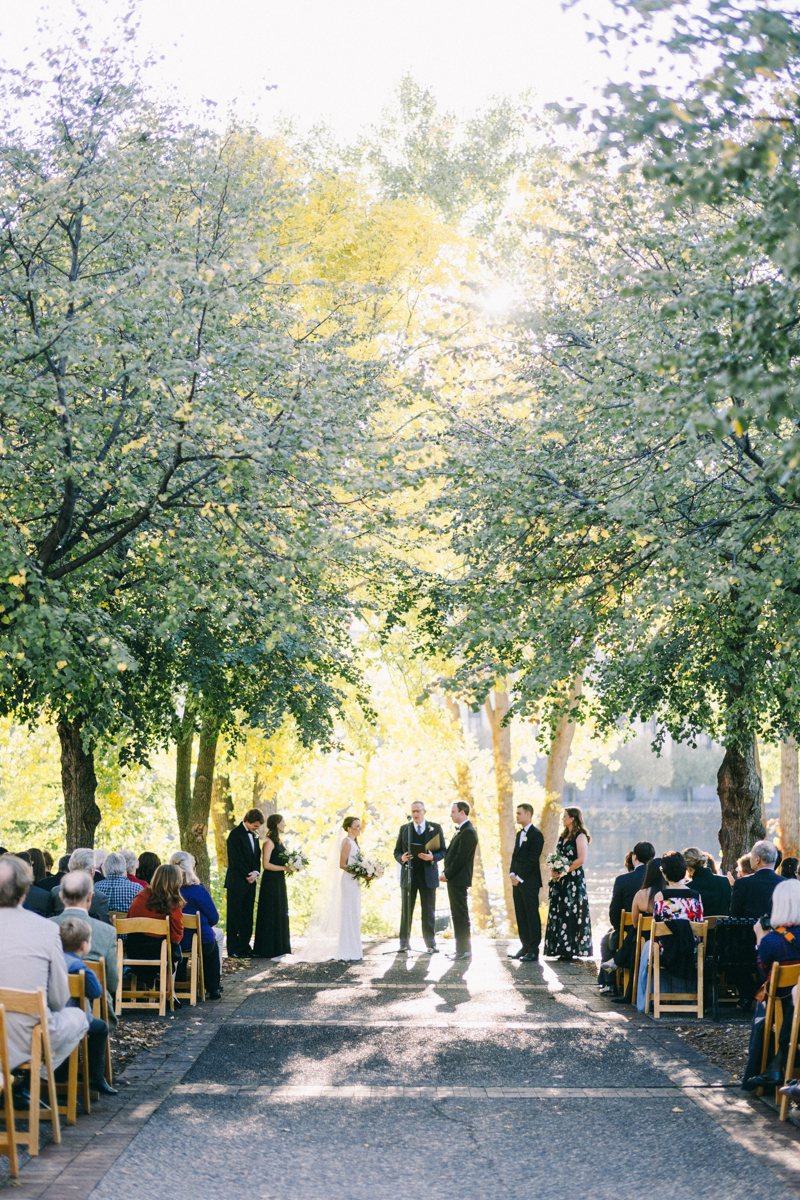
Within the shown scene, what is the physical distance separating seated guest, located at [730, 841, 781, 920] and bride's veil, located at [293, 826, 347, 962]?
5.99 meters

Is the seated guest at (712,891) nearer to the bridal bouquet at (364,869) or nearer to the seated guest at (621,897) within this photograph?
the seated guest at (621,897)

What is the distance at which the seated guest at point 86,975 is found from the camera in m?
7.20

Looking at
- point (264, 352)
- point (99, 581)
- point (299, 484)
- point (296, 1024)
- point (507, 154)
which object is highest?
point (507, 154)

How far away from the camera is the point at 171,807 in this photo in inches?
1406

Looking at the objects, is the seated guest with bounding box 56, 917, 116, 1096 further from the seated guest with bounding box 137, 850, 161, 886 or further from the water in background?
the water in background

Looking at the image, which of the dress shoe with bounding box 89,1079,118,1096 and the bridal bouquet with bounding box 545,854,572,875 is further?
the bridal bouquet with bounding box 545,854,572,875

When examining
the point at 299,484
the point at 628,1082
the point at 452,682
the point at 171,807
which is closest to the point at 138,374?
the point at 299,484

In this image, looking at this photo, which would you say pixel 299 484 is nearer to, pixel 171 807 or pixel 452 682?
pixel 452 682

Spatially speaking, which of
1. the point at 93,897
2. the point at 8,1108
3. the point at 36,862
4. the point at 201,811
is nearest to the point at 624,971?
the point at 93,897

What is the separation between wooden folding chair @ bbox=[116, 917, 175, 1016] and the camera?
9.88 metres

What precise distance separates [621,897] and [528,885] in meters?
2.65

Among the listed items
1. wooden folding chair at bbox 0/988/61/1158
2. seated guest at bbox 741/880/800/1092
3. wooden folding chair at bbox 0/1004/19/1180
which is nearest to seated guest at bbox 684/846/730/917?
seated guest at bbox 741/880/800/1092

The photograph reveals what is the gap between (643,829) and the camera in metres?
112

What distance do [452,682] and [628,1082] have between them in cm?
444
